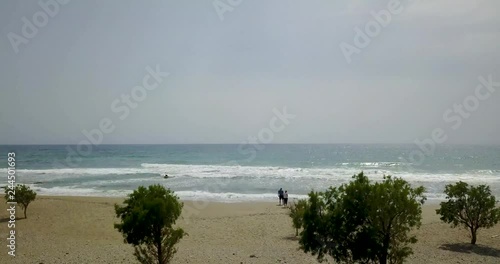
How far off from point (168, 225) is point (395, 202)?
5.58 m

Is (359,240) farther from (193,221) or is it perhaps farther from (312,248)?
(193,221)

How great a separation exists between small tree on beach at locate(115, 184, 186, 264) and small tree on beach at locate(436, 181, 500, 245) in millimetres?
11310

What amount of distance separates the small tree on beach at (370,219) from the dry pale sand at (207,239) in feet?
13.5

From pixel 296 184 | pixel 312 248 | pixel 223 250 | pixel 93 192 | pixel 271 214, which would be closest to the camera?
pixel 312 248

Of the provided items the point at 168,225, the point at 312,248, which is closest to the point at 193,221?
the point at 168,225

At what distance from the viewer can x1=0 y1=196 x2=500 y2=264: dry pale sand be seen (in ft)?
41.9

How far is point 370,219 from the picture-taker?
8461 mm

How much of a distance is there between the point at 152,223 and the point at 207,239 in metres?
7.15

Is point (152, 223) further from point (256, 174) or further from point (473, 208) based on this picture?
point (256, 174)

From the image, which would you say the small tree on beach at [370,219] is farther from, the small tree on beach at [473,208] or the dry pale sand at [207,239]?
the small tree on beach at [473,208]

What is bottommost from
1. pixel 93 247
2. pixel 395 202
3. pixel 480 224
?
pixel 93 247

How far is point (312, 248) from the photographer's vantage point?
9.10m

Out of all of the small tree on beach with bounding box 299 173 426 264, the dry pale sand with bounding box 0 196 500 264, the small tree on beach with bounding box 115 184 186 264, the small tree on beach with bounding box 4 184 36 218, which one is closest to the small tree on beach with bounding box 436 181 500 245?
the dry pale sand with bounding box 0 196 500 264

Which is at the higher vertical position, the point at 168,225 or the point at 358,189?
the point at 358,189
